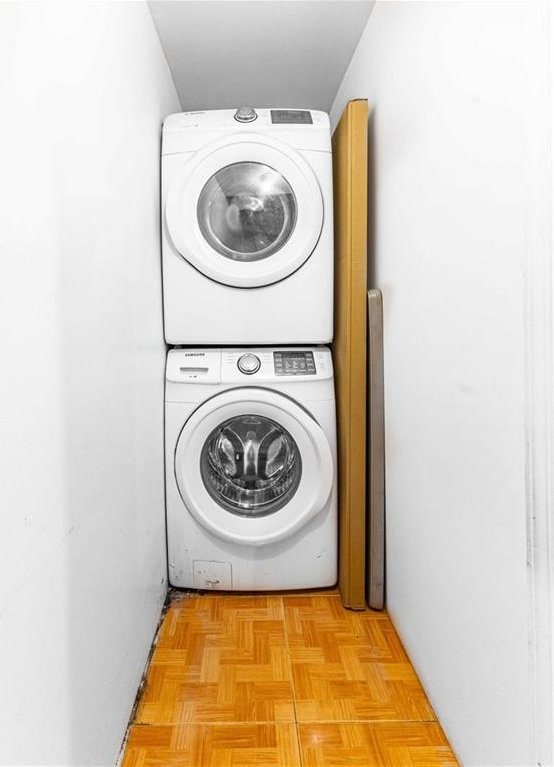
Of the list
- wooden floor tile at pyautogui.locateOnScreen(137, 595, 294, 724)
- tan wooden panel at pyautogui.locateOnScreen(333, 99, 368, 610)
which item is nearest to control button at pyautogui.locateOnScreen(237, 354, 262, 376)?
tan wooden panel at pyautogui.locateOnScreen(333, 99, 368, 610)

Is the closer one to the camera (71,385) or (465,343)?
(71,385)

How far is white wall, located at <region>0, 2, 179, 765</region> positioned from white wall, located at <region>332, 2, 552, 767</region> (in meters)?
0.83

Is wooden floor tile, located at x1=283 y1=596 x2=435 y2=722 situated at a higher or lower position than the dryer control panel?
lower

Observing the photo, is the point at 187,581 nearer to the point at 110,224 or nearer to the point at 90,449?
the point at 90,449

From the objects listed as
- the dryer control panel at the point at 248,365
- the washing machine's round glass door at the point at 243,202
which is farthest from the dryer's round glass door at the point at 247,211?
the dryer control panel at the point at 248,365

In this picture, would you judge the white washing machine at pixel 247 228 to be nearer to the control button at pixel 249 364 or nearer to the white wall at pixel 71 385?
the control button at pixel 249 364

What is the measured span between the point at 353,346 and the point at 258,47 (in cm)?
130

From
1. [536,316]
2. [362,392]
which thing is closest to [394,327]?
[362,392]

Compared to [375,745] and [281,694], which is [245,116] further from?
[375,745]

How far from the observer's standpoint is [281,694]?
152cm

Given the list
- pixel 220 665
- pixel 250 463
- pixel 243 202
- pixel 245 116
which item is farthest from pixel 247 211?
pixel 220 665

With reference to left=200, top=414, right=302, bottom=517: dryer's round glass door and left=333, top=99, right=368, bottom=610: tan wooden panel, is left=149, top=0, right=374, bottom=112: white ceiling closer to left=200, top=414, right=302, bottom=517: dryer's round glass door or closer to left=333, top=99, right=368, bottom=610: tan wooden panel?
left=333, top=99, right=368, bottom=610: tan wooden panel

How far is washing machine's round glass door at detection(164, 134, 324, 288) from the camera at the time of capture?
2.01 m

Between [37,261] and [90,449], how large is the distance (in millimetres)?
437
